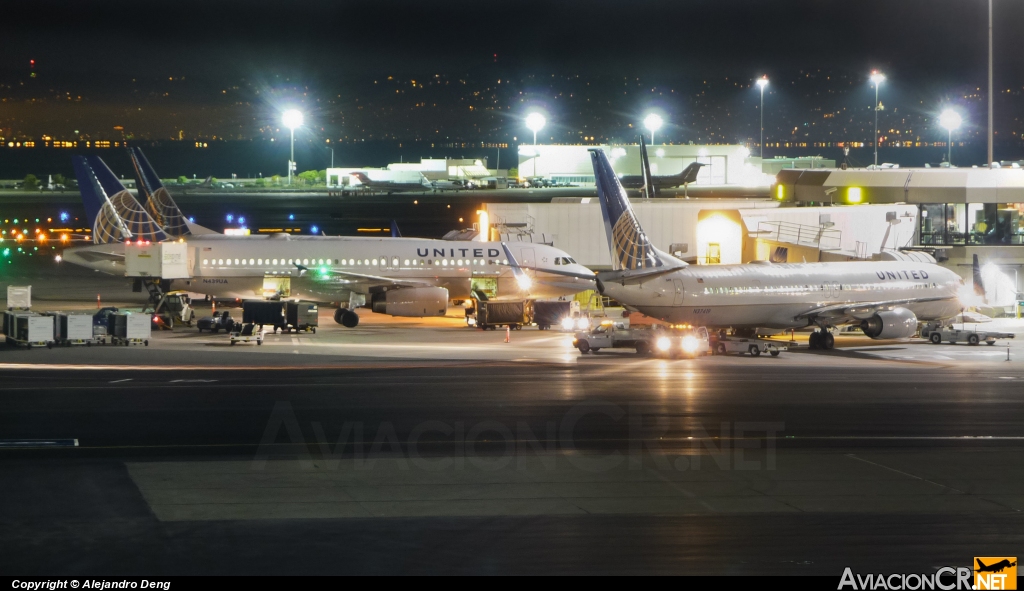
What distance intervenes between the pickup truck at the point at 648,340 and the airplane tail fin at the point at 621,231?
2787mm

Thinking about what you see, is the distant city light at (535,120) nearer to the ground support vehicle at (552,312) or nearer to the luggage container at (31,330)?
the ground support vehicle at (552,312)

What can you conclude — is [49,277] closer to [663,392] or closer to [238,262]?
[238,262]

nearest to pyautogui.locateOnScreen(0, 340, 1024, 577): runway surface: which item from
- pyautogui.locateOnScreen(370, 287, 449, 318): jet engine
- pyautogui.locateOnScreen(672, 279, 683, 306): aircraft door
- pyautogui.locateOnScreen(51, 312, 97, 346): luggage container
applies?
pyautogui.locateOnScreen(51, 312, 97, 346): luggage container

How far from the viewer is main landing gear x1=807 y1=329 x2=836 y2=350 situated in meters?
45.5

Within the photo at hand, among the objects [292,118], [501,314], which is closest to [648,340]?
[501,314]

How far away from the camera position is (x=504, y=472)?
21344 mm

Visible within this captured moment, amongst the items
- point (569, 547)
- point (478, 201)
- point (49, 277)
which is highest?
point (478, 201)

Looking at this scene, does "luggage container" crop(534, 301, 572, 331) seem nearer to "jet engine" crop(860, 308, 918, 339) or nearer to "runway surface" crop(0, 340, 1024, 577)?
"jet engine" crop(860, 308, 918, 339)

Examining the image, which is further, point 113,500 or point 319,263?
point 319,263

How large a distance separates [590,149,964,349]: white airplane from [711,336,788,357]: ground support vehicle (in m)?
1.70

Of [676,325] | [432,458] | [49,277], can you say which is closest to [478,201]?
[49,277]

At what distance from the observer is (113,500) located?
1886 cm

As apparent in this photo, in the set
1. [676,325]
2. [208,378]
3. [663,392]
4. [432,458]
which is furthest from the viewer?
[676,325]

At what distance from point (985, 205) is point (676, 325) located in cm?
2329
